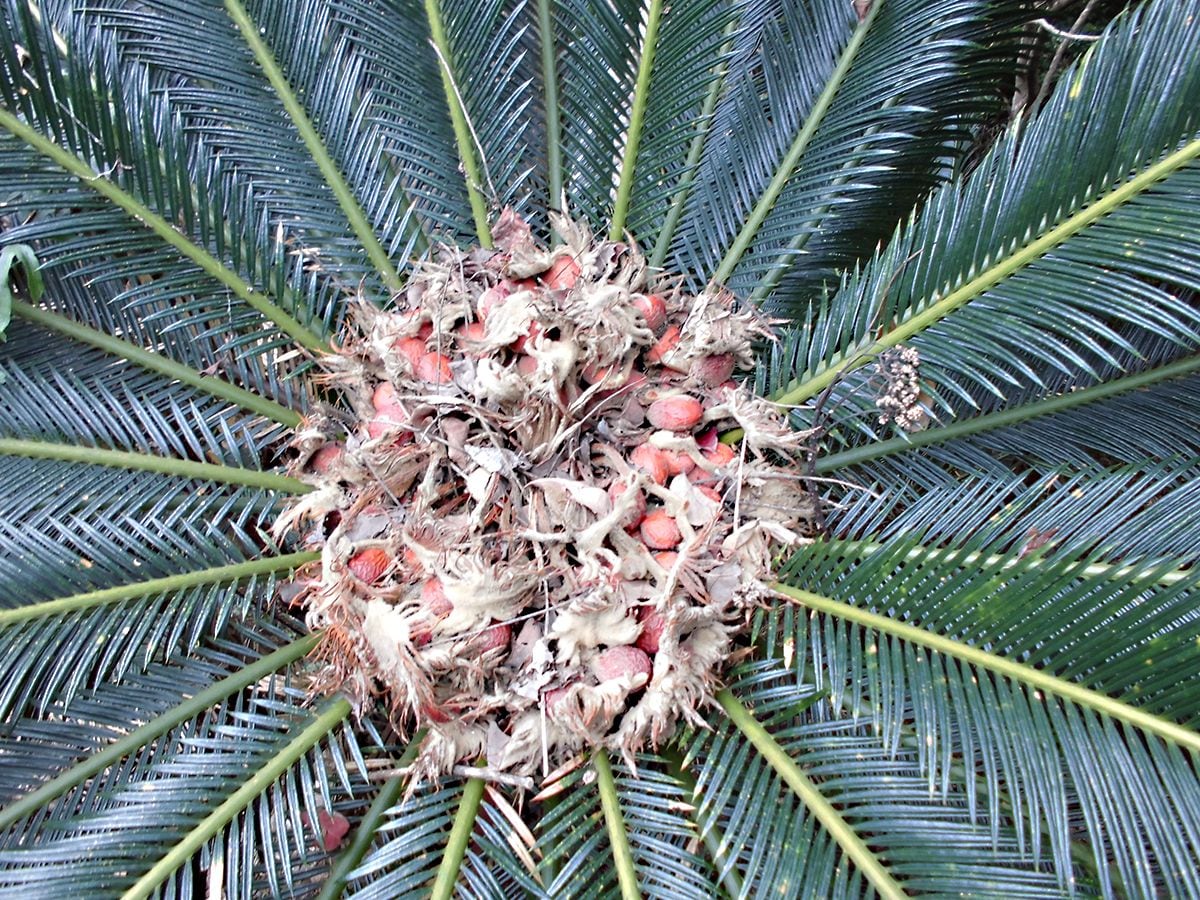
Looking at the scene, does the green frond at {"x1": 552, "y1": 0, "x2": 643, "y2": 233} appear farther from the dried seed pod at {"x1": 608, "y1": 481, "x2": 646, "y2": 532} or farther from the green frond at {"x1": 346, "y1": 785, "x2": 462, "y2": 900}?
the green frond at {"x1": 346, "y1": 785, "x2": 462, "y2": 900}

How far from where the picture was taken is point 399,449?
5.62ft

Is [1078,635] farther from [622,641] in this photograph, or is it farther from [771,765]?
[622,641]

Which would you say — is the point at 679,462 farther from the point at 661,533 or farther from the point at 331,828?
the point at 331,828

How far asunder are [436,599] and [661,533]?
436mm

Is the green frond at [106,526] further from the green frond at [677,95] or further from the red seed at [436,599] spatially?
the green frond at [677,95]

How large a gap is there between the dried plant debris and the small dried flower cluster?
0.22 meters

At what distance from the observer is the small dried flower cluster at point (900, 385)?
1567 millimetres

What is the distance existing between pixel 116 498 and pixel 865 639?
1.38m

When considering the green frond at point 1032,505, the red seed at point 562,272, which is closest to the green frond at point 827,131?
the red seed at point 562,272

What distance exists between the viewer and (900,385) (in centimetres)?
157

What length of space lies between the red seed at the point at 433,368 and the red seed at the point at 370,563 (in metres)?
0.36

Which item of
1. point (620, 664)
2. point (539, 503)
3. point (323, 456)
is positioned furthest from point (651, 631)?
point (323, 456)

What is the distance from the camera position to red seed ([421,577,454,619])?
61.6 inches

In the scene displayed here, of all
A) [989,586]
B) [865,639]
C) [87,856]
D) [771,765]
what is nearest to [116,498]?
[87,856]
